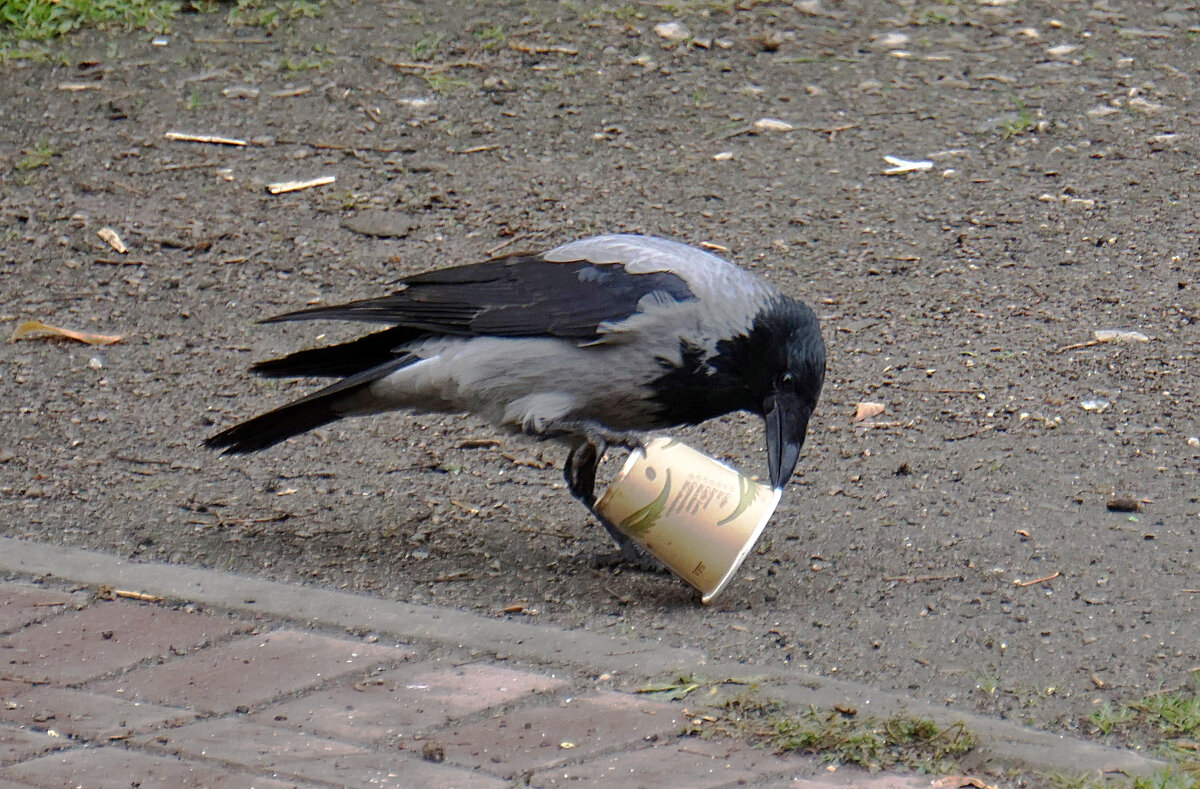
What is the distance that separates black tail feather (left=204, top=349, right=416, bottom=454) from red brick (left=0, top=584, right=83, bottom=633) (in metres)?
0.67

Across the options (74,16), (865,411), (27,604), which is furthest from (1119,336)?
(74,16)

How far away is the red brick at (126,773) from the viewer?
253cm

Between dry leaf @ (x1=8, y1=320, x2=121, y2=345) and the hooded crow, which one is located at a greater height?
the hooded crow

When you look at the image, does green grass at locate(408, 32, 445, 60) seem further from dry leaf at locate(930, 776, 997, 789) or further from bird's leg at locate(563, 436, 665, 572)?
dry leaf at locate(930, 776, 997, 789)

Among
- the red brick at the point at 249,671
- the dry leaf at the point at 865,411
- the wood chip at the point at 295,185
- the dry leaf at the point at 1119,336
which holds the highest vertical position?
the red brick at the point at 249,671

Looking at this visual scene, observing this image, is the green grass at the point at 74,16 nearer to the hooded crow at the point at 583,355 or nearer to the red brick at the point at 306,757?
the hooded crow at the point at 583,355

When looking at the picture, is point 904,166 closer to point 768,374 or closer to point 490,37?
point 490,37

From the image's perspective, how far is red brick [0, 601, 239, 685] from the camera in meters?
3.00

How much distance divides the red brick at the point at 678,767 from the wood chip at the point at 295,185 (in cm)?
391

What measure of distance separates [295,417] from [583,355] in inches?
30.3

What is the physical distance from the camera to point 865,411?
4586 millimetres

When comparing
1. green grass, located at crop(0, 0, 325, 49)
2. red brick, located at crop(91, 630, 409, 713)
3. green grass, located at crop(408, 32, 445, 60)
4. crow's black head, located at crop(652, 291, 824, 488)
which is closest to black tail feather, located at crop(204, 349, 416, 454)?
crow's black head, located at crop(652, 291, 824, 488)

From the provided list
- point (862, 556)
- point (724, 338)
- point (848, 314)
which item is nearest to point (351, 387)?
point (724, 338)

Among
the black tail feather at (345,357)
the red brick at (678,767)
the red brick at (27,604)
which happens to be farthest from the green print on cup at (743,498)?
the red brick at (27,604)
